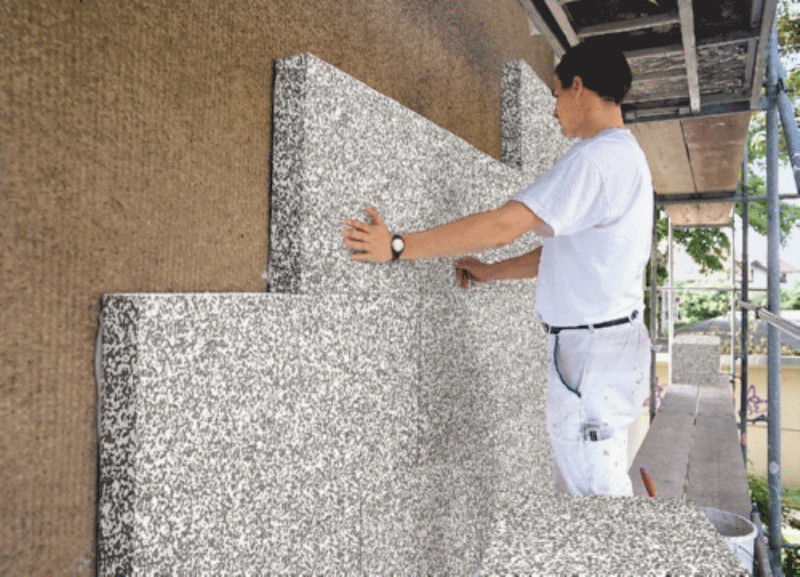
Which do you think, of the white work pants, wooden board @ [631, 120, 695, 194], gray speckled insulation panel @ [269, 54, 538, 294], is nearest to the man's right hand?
gray speckled insulation panel @ [269, 54, 538, 294]

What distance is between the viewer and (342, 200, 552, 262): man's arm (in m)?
2.21

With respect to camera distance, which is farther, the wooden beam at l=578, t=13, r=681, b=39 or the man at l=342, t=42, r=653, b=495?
the wooden beam at l=578, t=13, r=681, b=39

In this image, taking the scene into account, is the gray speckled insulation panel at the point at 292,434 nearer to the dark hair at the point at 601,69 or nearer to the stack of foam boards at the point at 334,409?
the stack of foam boards at the point at 334,409

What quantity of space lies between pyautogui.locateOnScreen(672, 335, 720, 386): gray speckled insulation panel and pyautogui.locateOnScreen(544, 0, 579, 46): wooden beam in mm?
8993

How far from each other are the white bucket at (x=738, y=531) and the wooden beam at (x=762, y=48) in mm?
2584

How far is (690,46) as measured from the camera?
150 inches

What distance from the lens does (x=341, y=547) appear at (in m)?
2.10

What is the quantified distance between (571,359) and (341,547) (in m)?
1.06

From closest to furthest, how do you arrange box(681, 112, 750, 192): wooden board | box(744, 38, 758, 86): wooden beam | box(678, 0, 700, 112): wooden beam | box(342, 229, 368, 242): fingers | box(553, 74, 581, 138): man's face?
1. box(342, 229, 368, 242): fingers
2. box(553, 74, 581, 138): man's face
3. box(678, 0, 700, 112): wooden beam
4. box(744, 38, 758, 86): wooden beam
5. box(681, 112, 750, 192): wooden board

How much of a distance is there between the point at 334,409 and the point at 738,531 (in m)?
2.42

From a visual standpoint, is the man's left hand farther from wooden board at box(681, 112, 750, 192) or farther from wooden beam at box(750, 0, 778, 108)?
wooden board at box(681, 112, 750, 192)

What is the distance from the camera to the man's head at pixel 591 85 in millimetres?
2545

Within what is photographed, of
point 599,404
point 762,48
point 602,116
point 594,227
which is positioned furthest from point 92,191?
point 762,48

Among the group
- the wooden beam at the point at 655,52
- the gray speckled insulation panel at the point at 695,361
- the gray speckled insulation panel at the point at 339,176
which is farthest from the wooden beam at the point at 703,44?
the gray speckled insulation panel at the point at 695,361
